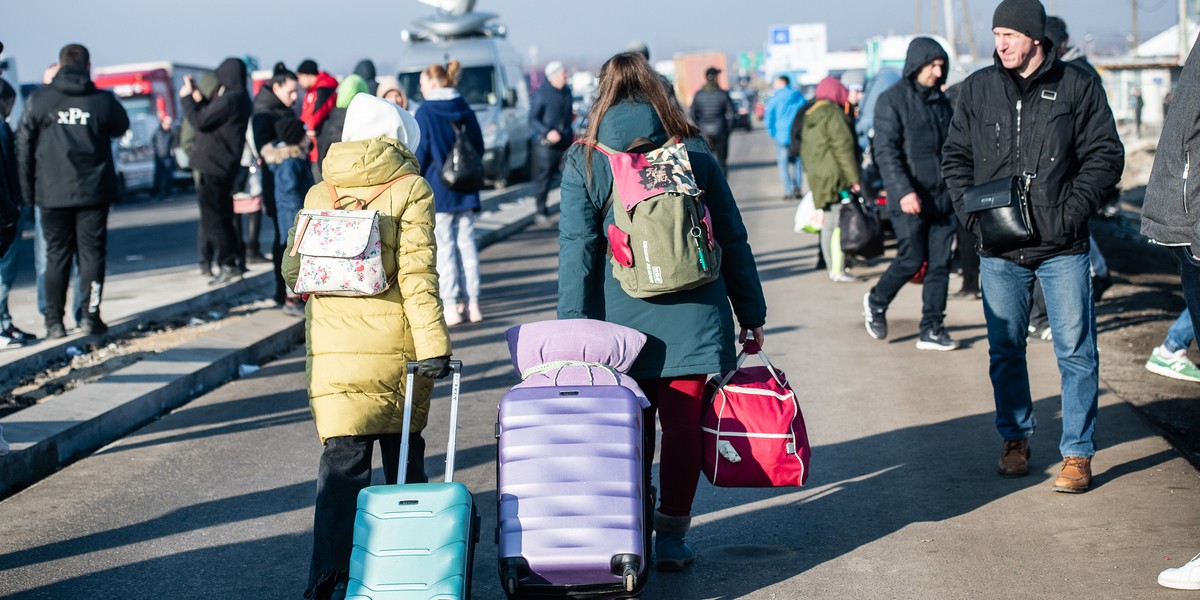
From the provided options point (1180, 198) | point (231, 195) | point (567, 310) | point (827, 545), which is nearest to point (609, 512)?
point (567, 310)

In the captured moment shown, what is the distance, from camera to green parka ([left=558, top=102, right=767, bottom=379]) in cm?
475

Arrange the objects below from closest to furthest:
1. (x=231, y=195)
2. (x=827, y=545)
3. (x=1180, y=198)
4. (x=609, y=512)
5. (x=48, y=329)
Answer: (x=609, y=512)
(x=1180, y=198)
(x=827, y=545)
(x=48, y=329)
(x=231, y=195)

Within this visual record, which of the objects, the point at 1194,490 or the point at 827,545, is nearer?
the point at 827,545

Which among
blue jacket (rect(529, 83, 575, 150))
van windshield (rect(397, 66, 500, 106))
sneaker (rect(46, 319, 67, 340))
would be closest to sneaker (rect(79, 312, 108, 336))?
sneaker (rect(46, 319, 67, 340))

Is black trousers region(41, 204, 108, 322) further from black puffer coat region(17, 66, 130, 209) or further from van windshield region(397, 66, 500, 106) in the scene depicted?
van windshield region(397, 66, 500, 106)

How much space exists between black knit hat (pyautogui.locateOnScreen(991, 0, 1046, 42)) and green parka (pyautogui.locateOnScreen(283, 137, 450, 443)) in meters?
2.66

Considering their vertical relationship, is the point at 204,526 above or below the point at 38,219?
below

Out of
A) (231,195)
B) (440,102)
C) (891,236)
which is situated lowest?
(891,236)

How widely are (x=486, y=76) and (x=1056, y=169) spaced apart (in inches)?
844

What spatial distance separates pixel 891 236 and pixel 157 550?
11.6 metres

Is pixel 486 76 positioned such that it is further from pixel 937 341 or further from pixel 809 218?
pixel 937 341

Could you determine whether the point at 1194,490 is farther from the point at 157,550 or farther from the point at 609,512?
the point at 157,550

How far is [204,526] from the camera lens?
19.4ft

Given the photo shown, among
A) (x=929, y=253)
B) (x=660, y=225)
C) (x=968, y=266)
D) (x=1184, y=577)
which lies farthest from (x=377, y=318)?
(x=968, y=266)
